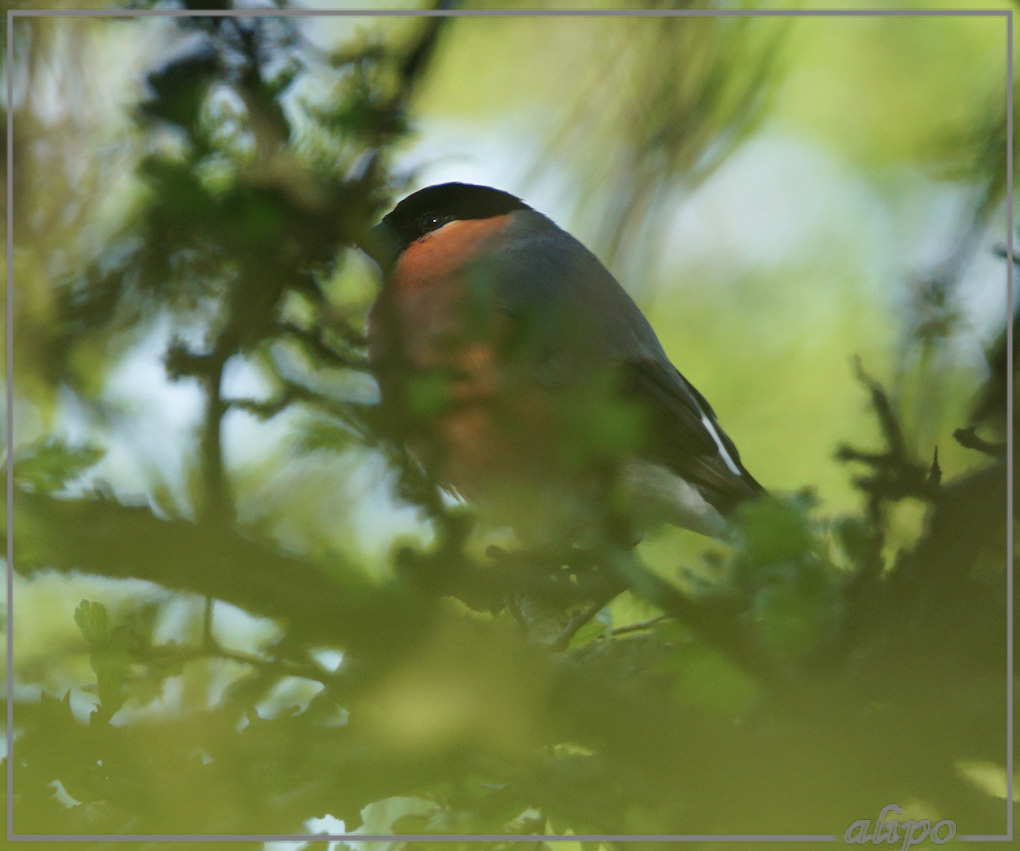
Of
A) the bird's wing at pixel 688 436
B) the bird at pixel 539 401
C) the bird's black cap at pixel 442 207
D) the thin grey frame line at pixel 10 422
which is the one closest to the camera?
the bird at pixel 539 401

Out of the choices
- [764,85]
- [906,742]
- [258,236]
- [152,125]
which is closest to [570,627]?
[906,742]

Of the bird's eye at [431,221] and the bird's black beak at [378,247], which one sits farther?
the bird's eye at [431,221]

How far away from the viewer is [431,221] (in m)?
1.17

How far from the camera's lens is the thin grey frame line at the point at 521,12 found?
0.77 metres

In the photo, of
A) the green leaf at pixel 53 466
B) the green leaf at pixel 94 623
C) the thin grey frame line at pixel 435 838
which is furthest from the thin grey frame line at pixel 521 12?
the thin grey frame line at pixel 435 838

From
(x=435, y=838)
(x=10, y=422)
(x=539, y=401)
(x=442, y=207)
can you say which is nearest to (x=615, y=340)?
(x=539, y=401)

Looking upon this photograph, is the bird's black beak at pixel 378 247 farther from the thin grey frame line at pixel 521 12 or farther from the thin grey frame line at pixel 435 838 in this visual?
the thin grey frame line at pixel 435 838

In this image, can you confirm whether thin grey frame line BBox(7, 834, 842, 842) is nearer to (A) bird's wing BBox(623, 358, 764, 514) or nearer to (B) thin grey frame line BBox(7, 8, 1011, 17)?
(A) bird's wing BBox(623, 358, 764, 514)

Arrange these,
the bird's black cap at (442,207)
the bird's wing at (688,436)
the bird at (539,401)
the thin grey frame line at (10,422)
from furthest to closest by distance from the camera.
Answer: the bird's black cap at (442,207) < the bird's wing at (688,436) < the thin grey frame line at (10,422) < the bird at (539,401)

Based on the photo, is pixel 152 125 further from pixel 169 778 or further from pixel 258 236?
pixel 169 778

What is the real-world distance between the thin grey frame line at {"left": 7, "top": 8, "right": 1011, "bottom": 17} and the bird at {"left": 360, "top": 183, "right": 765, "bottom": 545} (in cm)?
22

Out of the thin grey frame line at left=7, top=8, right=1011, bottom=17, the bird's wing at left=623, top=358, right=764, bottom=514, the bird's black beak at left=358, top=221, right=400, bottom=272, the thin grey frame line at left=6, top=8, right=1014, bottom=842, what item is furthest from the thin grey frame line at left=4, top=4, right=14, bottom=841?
the bird's wing at left=623, top=358, right=764, bottom=514

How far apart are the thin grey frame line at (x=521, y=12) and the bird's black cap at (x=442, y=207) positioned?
8.1 inches

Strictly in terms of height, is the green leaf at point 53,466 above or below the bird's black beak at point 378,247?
below
